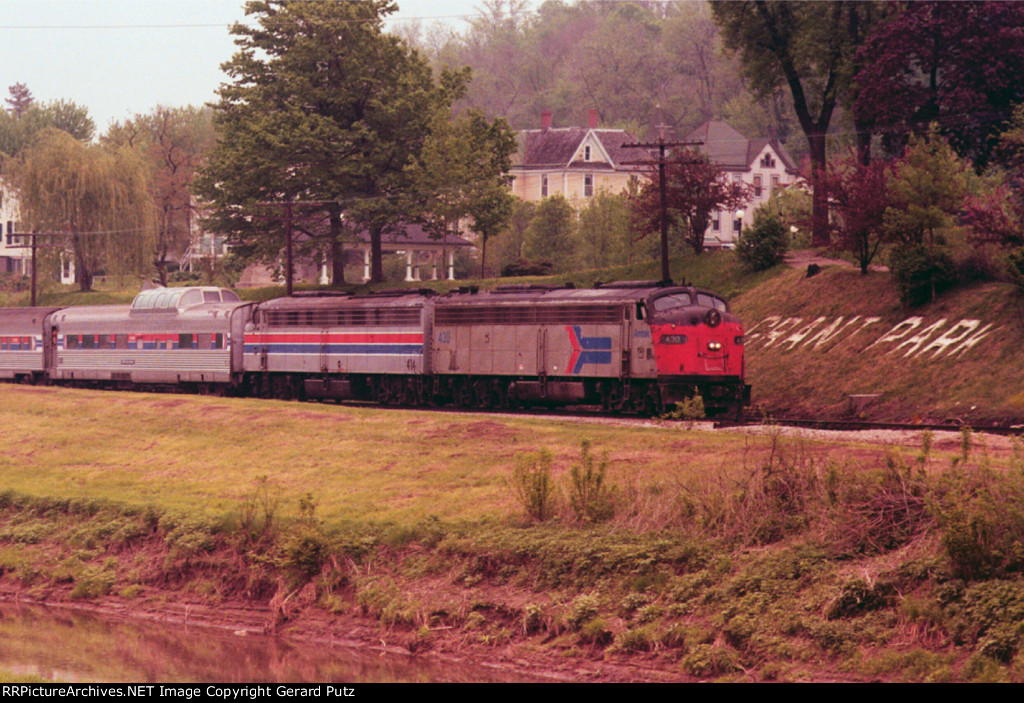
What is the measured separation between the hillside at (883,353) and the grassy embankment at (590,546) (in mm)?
10532

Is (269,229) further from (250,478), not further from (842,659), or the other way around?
(842,659)

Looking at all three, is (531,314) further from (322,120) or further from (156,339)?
(322,120)

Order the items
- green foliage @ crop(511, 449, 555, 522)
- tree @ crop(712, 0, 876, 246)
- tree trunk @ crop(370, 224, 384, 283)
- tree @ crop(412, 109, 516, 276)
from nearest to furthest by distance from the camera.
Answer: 1. green foliage @ crop(511, 449, 555, 522)
2. tree @ crop(712, 0, 876, 246)
3. tree @ crop(412, 109, 516, 276)
4. tree trunk @ crop(370, 224, 384, 283)

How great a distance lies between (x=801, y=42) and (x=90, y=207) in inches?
2088

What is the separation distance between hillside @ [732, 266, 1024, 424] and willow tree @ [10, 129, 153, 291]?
5301 centimetres

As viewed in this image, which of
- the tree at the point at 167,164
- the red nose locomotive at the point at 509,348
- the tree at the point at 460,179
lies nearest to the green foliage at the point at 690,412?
the red nose locomotive at the point at 509,348

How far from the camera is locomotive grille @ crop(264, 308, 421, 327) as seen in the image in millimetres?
41281

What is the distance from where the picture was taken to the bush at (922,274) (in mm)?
42312

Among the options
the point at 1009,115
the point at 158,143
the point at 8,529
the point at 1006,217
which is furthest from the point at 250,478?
the point at 158,143

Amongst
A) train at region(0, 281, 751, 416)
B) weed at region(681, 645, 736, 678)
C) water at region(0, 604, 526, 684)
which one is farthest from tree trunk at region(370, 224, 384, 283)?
weed at region(681, 645, 736, 678)

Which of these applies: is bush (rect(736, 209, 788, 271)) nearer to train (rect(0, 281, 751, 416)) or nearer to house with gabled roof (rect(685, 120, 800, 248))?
train (rect(0, 281, 751, 416))

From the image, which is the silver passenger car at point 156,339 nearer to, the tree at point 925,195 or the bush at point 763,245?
the bush at point 763,245

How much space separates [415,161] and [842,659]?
57353 mm

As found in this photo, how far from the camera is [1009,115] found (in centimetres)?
5344
